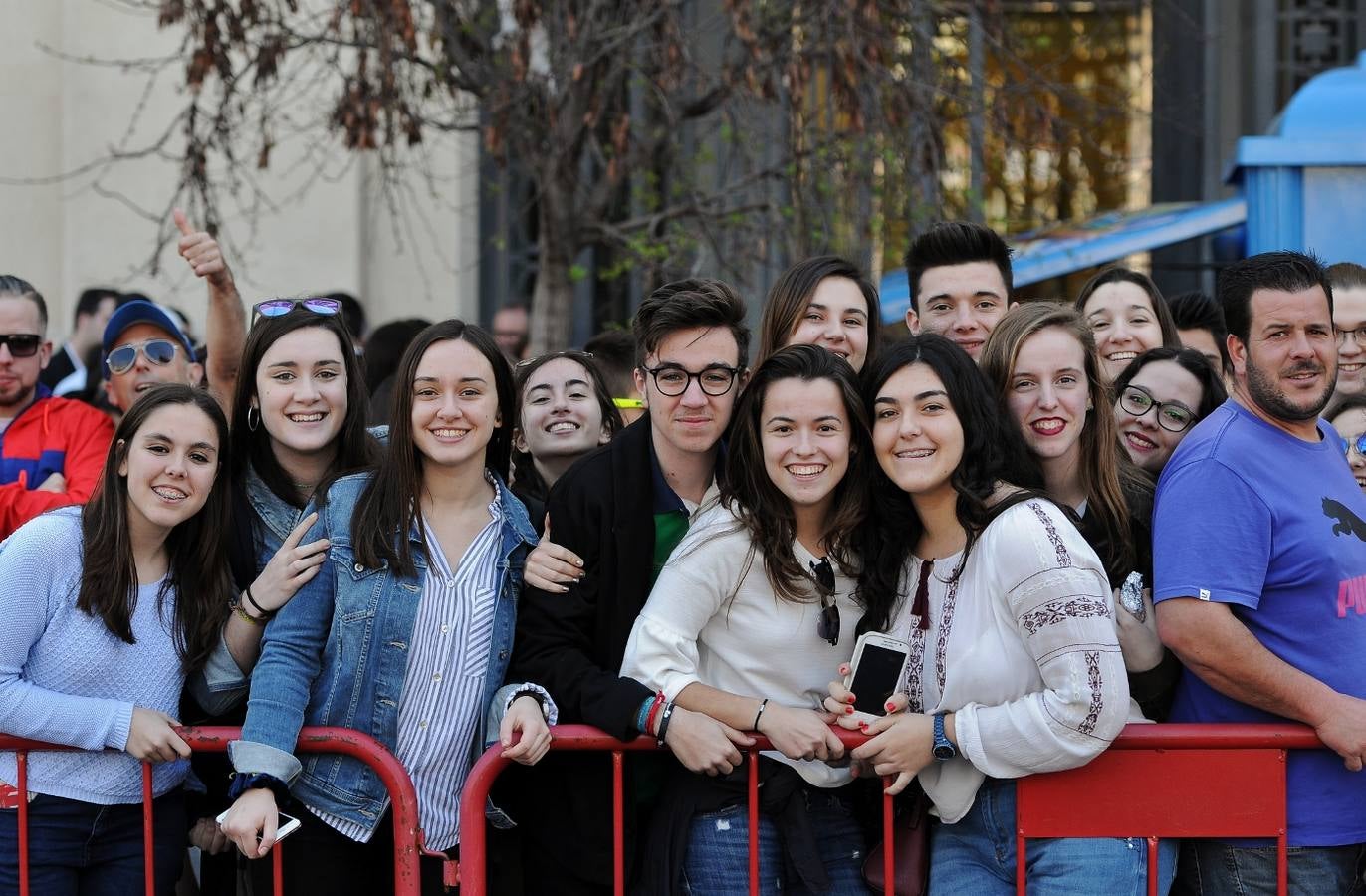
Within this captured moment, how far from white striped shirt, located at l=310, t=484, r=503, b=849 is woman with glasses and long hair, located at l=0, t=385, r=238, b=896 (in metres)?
0.47

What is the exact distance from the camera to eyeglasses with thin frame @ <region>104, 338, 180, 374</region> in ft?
16.1

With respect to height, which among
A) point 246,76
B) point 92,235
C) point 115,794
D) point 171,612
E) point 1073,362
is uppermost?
point 246,76

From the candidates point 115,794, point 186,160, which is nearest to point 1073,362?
point 115,794

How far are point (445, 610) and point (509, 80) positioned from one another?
357 centimetres

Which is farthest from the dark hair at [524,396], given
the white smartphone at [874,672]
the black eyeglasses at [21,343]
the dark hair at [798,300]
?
the black eyeglasses at [21,343]

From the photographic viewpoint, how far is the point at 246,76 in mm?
9055

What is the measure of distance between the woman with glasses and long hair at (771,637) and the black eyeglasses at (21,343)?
7.97ft

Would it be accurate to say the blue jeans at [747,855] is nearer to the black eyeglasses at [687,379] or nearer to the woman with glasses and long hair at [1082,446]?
the woman with glasses and long hair at [1082,446]

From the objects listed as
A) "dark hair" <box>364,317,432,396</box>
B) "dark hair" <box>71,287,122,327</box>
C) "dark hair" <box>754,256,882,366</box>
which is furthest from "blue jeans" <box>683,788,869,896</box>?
"dark hair" <box>71,287,122,327</box>

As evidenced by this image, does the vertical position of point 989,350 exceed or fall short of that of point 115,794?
it exceeds it

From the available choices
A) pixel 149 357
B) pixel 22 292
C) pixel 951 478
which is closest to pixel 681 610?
pixel 951 478

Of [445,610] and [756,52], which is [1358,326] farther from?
[445,610]

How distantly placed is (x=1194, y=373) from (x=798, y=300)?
1.12m

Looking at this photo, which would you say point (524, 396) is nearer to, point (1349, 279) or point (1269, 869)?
point (1269, 869)
